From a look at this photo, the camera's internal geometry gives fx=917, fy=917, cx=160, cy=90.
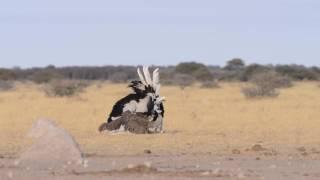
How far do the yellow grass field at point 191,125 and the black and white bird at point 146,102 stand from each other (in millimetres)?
494

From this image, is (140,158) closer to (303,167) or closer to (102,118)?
(303,167)

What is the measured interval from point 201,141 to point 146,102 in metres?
2.41

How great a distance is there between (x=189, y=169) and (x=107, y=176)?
1687 millimetres

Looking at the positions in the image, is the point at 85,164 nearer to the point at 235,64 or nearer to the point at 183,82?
the point at 183,82

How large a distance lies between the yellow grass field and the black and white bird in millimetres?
494

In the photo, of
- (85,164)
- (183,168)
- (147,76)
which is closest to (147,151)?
(85,164)

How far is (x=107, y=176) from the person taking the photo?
12.4m

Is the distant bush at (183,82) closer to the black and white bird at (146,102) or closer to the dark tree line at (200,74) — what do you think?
the dark tree line at (200,74)

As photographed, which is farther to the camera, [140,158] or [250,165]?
[140,158]

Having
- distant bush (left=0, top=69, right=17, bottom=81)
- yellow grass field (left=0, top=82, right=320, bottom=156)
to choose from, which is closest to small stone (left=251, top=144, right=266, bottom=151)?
yellow grass field (left=0, top=82, right=320, bottom=156)

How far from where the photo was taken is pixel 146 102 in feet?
70.2

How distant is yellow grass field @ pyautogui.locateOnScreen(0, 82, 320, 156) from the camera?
60.2 feet

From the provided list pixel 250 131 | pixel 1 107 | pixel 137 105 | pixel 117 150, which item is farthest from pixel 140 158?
pixel 1 107

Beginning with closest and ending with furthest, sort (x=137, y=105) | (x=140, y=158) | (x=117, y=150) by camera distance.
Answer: (x=140, y=158) < (x=117, y=150) < (x=137, y=105)
